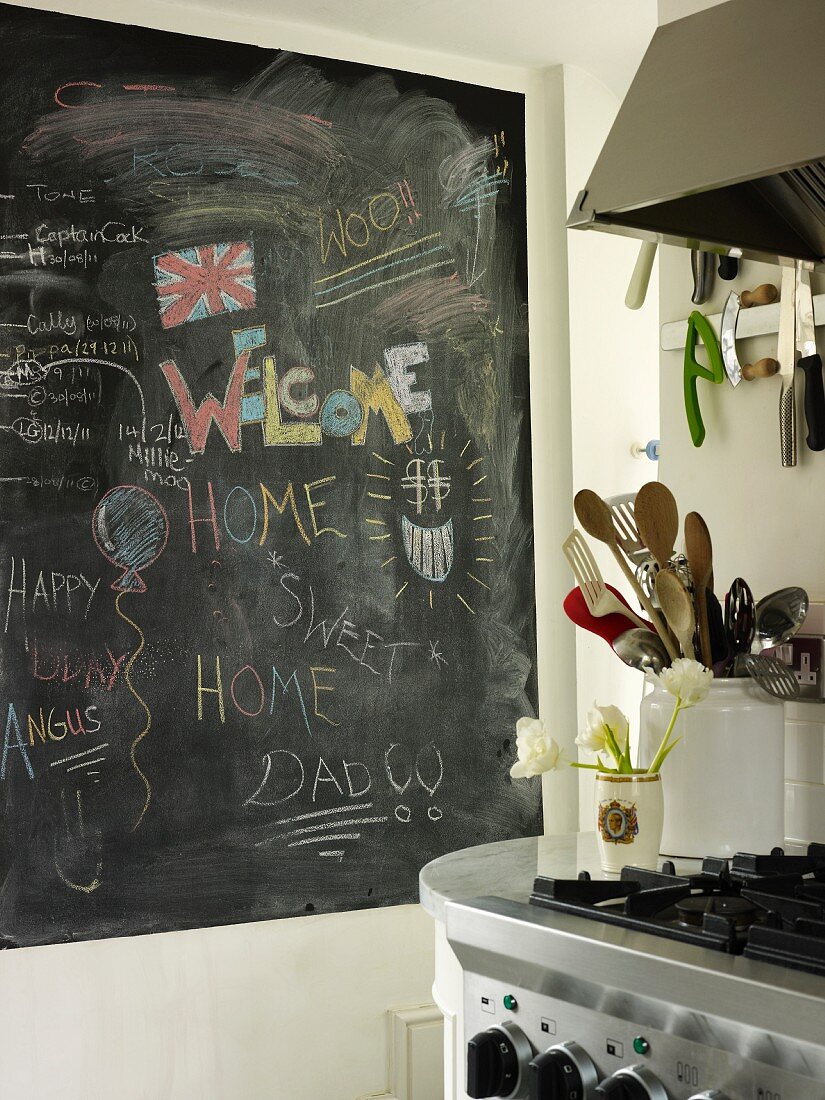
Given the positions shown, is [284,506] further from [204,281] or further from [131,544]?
[204,281]

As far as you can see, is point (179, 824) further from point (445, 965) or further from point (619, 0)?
point (619, 0)

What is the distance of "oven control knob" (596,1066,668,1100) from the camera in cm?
106

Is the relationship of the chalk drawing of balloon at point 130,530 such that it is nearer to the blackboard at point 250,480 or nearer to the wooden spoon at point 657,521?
the blackboard at point 250,480

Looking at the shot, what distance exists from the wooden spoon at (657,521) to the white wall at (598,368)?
1.27m

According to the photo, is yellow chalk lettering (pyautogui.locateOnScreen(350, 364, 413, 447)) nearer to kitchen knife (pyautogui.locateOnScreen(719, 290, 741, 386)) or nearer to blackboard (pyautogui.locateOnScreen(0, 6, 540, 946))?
blackboard (pyautogui.locateOnScreen(0, 6, 540, 946))

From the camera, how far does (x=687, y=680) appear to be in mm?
1484

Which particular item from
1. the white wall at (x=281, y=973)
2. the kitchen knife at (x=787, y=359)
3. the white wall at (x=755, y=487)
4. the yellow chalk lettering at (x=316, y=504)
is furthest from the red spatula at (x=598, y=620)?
the white wall at (x=281, y=973)

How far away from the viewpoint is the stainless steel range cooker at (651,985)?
0.99 meters

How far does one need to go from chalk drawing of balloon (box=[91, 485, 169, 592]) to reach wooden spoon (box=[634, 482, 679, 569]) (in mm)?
1217

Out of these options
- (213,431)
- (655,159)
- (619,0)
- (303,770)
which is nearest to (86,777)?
(303,770)

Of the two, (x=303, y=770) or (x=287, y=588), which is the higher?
(x=287, y=588)

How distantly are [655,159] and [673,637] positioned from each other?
61 centimetres

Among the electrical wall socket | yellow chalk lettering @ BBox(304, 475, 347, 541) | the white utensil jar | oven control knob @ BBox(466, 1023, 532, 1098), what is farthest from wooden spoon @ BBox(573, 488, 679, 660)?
yellow chalk lettering @ BBox(304, 475, 347, 541)

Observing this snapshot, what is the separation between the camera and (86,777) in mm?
2463
